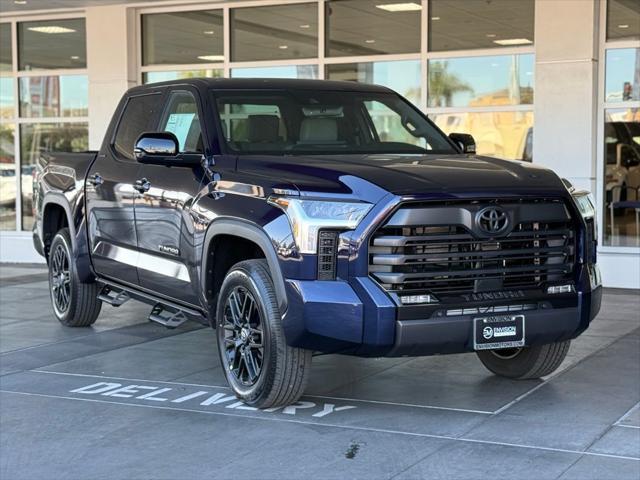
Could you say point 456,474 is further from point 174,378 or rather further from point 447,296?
point 174,378

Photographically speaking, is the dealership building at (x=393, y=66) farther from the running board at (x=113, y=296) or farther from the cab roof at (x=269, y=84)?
the running board at (x=113, y=296)

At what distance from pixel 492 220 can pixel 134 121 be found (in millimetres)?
3324

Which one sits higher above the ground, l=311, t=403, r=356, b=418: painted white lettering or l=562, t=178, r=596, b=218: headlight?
l=562, t=178, r=596, b=218: headlight

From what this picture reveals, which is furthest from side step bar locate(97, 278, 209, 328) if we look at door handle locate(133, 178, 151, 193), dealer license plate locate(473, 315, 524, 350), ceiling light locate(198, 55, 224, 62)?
ceiling light locate(198, 55, 224, 62)

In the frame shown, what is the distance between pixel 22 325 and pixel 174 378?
2.84m

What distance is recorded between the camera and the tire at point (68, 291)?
8.62 meters

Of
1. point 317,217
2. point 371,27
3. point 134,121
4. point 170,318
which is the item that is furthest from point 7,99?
point 317,217

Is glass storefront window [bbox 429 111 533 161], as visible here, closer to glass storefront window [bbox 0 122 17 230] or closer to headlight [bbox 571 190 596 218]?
headlight [bbox 571 190 596 218]

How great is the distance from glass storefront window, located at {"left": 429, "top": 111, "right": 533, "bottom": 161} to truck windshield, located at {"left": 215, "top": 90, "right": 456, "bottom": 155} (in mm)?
5127

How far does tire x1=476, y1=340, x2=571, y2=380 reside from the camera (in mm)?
6420

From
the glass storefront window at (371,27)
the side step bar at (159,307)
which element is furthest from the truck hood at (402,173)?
the glass storefront window at (371,27)

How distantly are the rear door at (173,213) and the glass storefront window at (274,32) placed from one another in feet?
20.8

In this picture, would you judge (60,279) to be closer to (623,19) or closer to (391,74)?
(391,74)

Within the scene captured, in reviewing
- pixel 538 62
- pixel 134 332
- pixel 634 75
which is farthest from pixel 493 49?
pixel 134 332
